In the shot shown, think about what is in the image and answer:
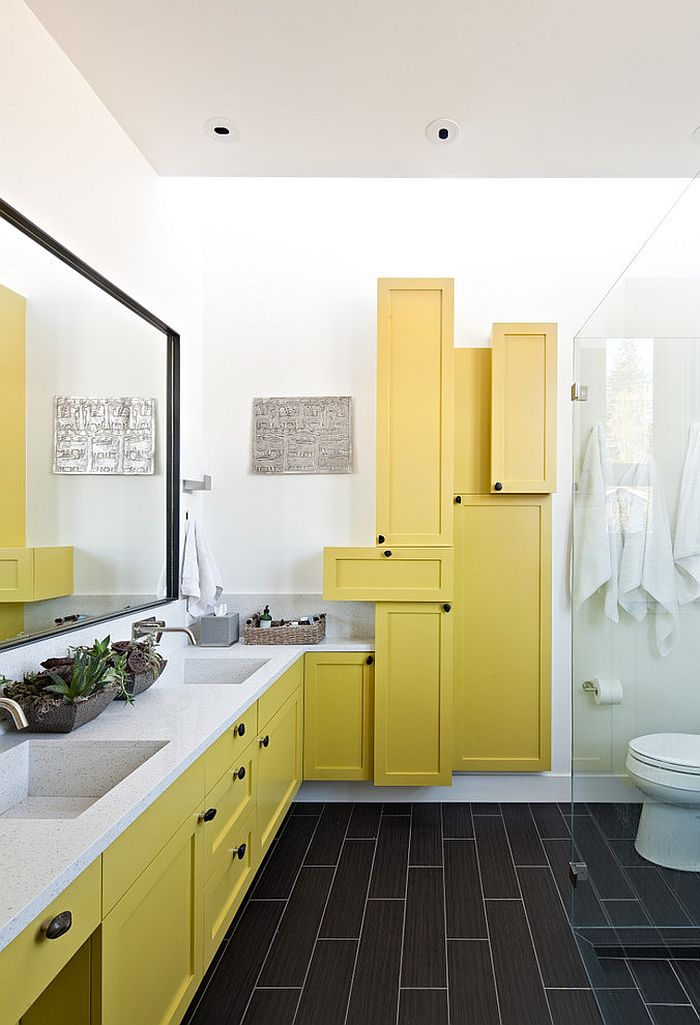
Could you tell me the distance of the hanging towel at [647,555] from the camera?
1629mm

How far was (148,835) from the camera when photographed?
4.92 ft

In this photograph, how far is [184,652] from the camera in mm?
3109

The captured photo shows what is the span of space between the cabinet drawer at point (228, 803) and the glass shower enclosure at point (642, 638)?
3.46 ft

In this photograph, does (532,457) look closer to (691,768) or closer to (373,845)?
(373,845)

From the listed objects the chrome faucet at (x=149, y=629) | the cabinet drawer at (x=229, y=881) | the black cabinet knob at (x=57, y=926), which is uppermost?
the chrome faucet at (x=149, y=629)

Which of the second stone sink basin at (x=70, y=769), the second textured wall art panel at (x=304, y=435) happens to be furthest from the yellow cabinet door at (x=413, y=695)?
the second stone sink basin at (x=70, y=769)

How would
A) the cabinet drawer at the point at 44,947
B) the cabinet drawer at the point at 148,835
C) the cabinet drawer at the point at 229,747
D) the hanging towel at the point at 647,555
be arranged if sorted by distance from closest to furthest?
1. the cabinet drawer at the point at 44,947
2. the cabinet drawer at the point at 148,835
3. the hanging towel at the point at 647,555
4. the cabinet drawer at the point at 229,747

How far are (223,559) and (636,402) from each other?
233cm

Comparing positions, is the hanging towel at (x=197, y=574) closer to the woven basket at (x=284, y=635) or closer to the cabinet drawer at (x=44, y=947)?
the woven basket at (x=284, y=635)

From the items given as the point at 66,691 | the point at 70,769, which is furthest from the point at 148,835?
the point at 66,691

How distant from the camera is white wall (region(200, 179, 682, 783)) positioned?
3.62 meters

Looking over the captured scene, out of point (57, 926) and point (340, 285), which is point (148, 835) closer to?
point (57, 926)

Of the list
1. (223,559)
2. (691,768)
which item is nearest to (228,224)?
(223,559)

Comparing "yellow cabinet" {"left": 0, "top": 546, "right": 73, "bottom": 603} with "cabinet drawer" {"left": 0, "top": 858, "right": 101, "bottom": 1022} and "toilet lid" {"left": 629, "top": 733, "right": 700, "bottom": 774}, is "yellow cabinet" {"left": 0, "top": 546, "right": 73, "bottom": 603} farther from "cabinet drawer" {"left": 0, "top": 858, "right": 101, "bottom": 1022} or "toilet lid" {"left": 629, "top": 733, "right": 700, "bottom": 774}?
"toilet lid" {"left": 629, "top": 733, "right": 700, "bottom": 774}
